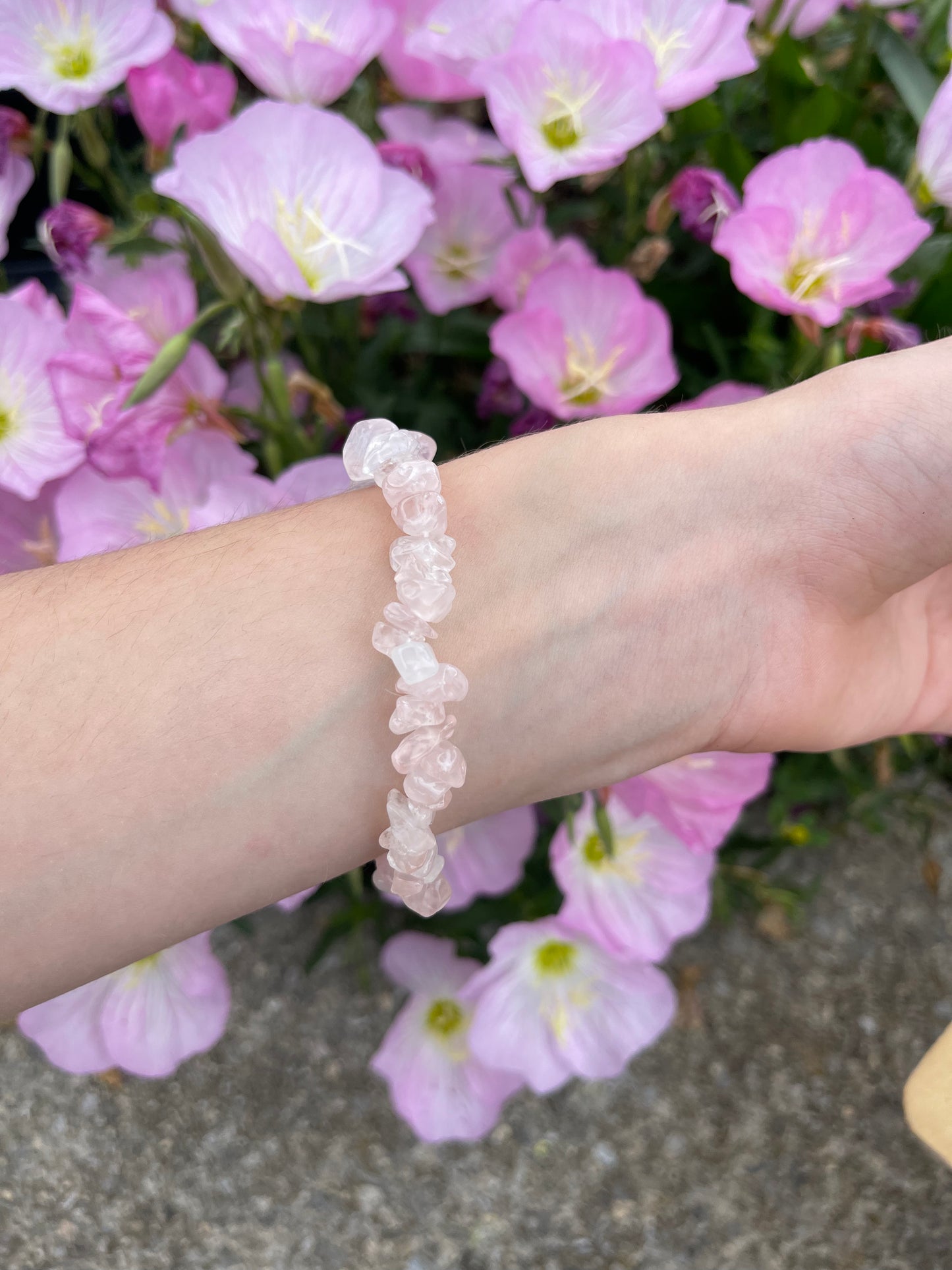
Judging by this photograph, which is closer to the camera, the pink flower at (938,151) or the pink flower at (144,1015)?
the pink flower at (938,151)

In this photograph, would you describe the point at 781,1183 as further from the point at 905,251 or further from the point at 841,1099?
the point at 905,251

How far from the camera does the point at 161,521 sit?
79 cm

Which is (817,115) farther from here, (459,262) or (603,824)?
(603,824)

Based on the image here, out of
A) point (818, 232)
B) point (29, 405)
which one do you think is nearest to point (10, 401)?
point (29, 405)

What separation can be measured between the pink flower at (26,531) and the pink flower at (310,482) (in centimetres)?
18

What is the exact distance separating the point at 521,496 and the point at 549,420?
0.15 metres

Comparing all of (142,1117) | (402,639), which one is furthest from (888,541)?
(142,1117)

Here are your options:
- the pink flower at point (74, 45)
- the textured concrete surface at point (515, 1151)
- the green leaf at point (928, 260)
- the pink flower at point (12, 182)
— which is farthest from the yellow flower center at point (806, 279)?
the textured concrete surface at point (515, 1151)

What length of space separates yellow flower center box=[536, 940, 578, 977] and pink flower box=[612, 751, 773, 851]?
0.14 metres

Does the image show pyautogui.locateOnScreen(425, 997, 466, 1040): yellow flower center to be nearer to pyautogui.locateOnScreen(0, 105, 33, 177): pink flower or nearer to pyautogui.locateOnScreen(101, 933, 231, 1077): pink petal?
pyautogui.locateOnScreen(101, 933, 231, 1077): pink petal

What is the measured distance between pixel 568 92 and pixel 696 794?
1.55 feet

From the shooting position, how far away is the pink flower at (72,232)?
0.74 metres

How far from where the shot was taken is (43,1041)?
31.8 inches

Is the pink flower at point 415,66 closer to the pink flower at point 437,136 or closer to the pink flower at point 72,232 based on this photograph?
the pink flower at point 437,136
